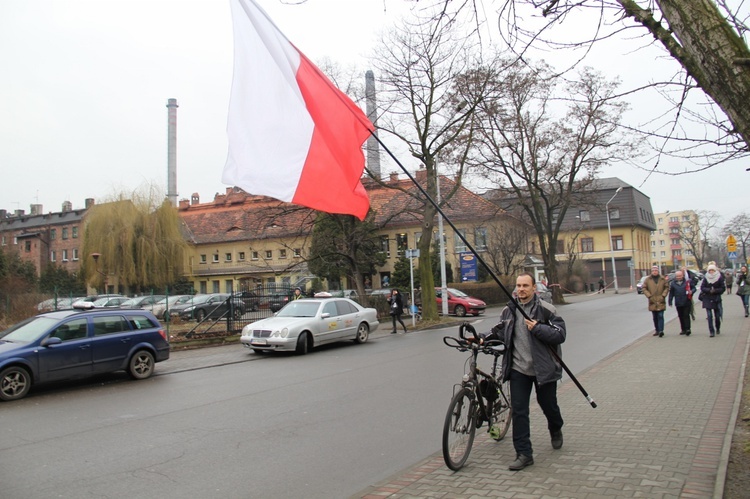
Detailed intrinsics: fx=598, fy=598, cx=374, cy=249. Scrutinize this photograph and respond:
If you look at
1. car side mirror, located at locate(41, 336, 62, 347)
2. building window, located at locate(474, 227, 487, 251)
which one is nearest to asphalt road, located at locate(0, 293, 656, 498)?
car side mirror, located at locate(41, 336, 62, 347)

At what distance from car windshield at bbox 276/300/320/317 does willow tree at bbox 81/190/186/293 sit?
29.9 metres

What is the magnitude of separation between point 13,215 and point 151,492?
4127 inches

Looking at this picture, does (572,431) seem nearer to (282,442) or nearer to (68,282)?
(282,442)

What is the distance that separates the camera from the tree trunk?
140 inches

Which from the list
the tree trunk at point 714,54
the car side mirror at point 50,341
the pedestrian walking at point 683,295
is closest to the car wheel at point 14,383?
the car side mirror at point 50,341

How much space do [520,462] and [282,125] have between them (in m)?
3.80

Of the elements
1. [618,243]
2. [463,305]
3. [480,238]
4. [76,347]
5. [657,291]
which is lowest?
[463,305]

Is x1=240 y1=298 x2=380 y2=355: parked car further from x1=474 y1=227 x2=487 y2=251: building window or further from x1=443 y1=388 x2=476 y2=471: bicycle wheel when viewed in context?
x1=474 y1=227 x2=487 y2=251: building window

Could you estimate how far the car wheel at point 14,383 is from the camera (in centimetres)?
999

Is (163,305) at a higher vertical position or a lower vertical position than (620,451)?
higher

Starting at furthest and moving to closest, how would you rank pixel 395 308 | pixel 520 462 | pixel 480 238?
pixel 480 238 < pixel 395 308 < pixel 520 462

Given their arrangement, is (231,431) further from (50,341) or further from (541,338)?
(50,341)

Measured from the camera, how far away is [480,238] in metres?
44.6

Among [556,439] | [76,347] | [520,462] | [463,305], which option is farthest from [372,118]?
[520,462]
